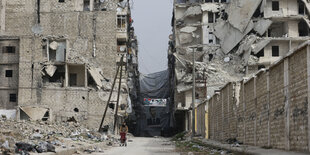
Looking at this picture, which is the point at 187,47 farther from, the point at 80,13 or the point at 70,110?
the point at 70,110

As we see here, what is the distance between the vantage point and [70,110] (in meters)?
45.6

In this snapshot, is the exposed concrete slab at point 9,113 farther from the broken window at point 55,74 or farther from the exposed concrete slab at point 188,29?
the exposed concrete slab at point 188,29

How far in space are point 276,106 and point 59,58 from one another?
117 ft

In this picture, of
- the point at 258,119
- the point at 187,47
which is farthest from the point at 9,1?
the point at 258,119

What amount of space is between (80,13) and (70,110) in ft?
40.3

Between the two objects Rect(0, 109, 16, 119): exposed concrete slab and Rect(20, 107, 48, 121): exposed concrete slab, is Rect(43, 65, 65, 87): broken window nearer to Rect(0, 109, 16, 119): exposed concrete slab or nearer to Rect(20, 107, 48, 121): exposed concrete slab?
Rect(20, 107, 48, 121): exposed concrete slab

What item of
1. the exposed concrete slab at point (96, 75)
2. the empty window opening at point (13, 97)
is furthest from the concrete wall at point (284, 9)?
the empty window opening at point (13, 97)

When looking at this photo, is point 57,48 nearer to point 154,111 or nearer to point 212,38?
point 212,38

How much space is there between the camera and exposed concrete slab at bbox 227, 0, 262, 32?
52250 mm

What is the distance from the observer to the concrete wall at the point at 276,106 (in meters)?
10.3

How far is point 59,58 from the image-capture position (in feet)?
150

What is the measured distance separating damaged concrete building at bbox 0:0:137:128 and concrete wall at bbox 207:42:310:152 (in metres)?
27.0

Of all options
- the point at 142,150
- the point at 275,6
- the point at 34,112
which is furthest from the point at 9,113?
the point at 275,6

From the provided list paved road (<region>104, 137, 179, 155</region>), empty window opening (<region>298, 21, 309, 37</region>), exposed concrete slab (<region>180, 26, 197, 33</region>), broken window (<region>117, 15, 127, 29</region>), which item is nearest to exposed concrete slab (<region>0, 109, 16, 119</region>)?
broken window (<region>117, 15, 127, 29</region>)
